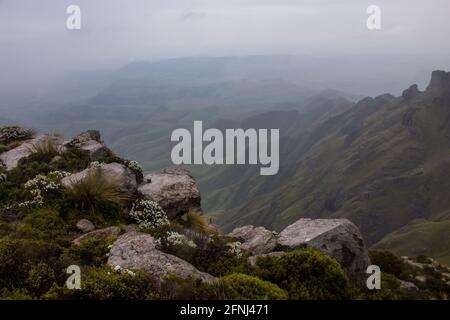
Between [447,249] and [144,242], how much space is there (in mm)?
165355

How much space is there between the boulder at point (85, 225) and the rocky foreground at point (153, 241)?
34 millimetres

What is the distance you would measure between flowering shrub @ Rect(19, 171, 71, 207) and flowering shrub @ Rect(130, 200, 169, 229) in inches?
122

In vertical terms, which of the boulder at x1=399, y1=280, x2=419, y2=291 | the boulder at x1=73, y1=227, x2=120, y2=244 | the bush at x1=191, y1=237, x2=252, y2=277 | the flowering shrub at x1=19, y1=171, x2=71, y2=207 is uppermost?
the flowering shrub at x1=19, y1=171, x2=71, y2=207

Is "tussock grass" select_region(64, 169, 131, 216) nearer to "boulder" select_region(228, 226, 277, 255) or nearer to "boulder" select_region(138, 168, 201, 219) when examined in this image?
"boulder" select_region(138, 168, 201, 219)

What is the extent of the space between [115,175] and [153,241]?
6147mm

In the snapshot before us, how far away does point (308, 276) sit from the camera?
403 inches

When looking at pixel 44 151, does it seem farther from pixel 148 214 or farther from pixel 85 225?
pixel 148 214

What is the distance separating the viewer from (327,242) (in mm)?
13453

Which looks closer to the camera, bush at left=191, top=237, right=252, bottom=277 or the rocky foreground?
the rocky foreground

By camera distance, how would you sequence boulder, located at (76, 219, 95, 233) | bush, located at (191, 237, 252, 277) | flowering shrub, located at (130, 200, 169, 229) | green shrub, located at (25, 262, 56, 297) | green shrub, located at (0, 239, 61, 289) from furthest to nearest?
1. flowering shrub, located at (130, 200, 169, 229)
2. boulder, located at (76, 219, 95, 233)
3. bush, located at (191, 237, 252, 277)
4. green shrub, located at (0, 239, 61, 289)
5. green shrub, located at (25, 262, 56, 297)

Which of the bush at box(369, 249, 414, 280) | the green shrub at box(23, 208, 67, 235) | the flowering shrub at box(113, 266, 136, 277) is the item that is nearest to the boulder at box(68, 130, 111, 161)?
the green shrub at box(23, 208, 67, 235)

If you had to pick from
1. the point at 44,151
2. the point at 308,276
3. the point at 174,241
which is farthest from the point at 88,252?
the point at 44,151

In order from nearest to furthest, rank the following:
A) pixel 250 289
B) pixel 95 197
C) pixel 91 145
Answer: pixel 250 289 → pixel 95 197 → pixel 91 145

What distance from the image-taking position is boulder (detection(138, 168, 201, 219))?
17.3 metres
